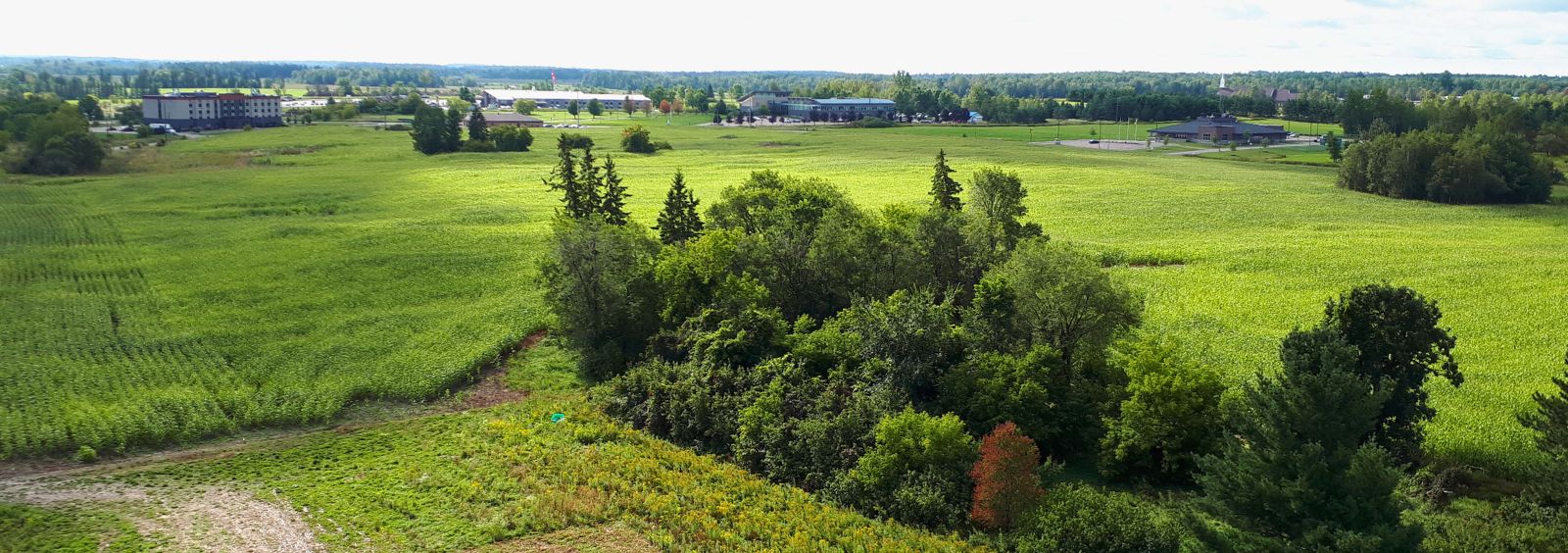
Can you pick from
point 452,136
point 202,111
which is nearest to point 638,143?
point 452,136

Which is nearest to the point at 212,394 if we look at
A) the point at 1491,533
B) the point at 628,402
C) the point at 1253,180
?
the point at 628,402

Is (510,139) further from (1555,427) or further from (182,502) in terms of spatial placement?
(1555,427)

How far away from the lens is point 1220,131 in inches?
6147

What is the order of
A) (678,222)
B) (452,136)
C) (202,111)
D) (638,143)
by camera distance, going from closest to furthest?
(678,222), (452,136), (638,143), (202,111)

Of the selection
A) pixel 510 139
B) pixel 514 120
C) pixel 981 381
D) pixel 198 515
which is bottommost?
pixel 198 515

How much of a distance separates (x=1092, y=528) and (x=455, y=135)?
124m

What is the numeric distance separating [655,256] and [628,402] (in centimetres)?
1038

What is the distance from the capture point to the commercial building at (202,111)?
16488cm

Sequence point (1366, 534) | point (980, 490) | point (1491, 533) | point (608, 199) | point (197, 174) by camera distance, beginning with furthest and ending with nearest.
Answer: point (197, 174) < point (608, 199) < point (980, 490) < point (1491, 533) < point (1366, 534)

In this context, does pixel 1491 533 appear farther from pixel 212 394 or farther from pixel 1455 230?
pixel 1455 230

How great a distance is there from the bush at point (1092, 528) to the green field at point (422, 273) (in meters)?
12.9

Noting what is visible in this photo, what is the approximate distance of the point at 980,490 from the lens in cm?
2764

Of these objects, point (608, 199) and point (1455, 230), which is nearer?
point (608, 199)

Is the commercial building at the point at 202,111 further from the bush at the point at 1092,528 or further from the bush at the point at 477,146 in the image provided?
the bush at the point at 1092,528
